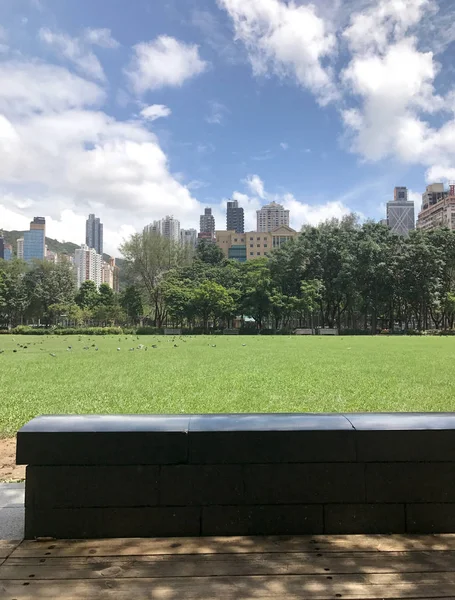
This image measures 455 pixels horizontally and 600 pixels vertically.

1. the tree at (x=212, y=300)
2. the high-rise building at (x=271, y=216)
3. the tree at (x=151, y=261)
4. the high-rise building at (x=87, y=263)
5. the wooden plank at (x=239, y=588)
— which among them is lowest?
the wooden plank at (x=239, y=588)

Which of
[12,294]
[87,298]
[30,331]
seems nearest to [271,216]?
[87,298]

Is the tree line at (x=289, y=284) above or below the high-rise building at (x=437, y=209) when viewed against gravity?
below

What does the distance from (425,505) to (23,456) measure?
88.7 inches

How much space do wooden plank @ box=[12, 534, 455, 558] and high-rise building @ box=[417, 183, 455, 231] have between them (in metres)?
51.9

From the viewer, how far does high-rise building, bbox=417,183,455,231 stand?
64.9m

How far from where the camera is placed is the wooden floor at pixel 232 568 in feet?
7.02

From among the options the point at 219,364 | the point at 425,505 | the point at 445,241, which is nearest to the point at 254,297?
the point at 445,241

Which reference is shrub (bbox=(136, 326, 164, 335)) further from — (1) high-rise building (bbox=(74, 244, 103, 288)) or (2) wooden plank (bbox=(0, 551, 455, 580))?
(1) high-rise building (bbox=(74, 244, 103, 288))

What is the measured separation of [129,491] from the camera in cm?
267

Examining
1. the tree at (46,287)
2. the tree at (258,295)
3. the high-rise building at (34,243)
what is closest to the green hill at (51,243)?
the high-rise building at (34,243)

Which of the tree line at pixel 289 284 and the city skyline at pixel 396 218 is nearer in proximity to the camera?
the tree line at pixel 289 284

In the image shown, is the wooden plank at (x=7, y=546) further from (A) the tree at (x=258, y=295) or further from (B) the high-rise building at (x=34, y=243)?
(B) the high-rise building at (x=34, y=243)

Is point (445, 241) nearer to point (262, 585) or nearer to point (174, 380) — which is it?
point (174, 380)

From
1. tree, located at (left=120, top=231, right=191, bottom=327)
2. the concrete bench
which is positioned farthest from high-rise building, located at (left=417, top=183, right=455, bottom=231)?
the concrete bench
